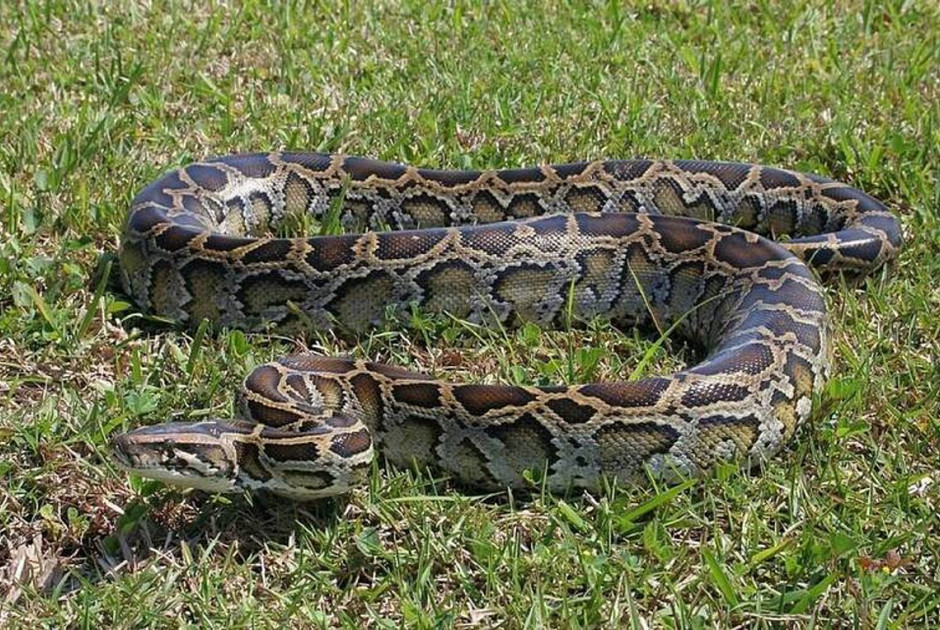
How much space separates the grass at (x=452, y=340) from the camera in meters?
5.80

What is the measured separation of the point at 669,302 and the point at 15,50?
6.72 meters

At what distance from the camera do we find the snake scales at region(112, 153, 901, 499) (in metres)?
6.39

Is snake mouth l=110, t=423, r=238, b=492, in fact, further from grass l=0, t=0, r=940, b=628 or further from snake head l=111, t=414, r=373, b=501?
grass l=0, t=0, r=940, b=628

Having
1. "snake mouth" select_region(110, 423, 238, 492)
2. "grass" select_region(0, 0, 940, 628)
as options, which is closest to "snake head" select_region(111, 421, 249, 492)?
"snake mouth" select_region(110, 423, 238, 492)

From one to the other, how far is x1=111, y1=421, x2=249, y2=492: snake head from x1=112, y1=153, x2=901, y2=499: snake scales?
1 cm

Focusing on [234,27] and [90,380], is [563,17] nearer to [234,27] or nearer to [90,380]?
[234,27]

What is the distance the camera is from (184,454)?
5941 mm

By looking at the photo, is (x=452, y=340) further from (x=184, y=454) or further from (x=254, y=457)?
(x=184, y=454)

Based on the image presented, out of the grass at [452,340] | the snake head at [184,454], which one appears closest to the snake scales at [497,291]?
the snake head at [184,454]

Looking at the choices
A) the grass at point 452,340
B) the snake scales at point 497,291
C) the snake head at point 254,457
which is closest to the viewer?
the grass at point 452,340

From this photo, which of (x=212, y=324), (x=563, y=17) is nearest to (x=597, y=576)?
(x=212, y=324)

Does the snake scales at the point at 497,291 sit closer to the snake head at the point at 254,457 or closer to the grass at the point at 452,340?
the snake head at the point at 254,457

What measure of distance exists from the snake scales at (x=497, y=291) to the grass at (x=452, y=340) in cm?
21

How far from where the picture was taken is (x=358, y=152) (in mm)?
10180
